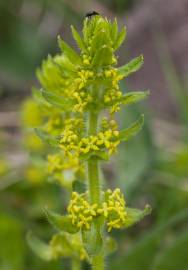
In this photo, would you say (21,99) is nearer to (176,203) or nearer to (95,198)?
(176,203)

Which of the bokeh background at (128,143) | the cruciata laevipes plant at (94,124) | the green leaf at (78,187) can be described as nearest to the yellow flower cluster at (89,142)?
the cruciata laevipes plant at (94,124)

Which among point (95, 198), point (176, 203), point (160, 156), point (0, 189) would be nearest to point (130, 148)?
point (160, 156)

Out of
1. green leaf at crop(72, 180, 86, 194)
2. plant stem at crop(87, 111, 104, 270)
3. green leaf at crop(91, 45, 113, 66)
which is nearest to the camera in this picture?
green leaf at crop(91, 45, 113, 66)

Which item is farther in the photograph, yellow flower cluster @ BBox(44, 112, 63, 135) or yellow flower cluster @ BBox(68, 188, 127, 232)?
yellow flower cluster @ BBox(44, 112, 63, 135)

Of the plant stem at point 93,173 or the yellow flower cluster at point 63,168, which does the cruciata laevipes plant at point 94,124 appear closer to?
the plant stem at point 93,173

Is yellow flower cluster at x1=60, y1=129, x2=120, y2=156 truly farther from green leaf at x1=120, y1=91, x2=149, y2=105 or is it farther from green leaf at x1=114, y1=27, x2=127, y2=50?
green leaf at x1=114, y1=27, x2=127, y2=50

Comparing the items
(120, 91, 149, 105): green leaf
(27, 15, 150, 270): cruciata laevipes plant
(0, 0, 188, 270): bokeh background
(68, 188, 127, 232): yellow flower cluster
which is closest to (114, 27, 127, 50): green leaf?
(27, 15, 150, 270): cruciata laevipes plant
